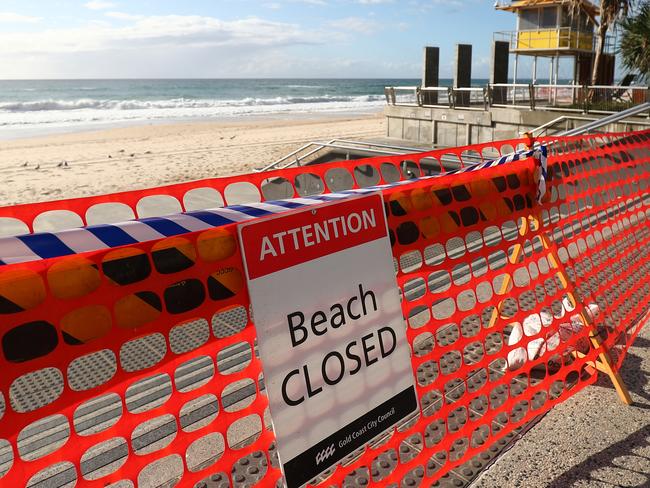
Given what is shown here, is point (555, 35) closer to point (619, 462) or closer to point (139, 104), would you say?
point (619, 462)

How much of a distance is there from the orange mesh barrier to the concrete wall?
44.4ft

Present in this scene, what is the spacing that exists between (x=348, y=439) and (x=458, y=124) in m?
18.8

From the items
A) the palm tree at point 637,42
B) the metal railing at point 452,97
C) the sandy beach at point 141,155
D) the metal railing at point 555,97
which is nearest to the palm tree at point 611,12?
the palm tree at point 637,42

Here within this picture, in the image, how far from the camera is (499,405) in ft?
9.98

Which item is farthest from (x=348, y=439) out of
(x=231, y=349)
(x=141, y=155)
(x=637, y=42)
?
(x=141, y=155)

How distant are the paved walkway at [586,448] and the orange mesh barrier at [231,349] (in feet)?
0.34

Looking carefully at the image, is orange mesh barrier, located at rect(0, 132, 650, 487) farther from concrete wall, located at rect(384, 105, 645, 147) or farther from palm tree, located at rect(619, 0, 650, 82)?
palm tree, located at rect(619, 0, 650, 82)

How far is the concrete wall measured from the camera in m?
17.6

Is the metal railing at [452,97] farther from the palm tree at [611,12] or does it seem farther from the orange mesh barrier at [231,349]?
the orange mesh barrier at [231,349]

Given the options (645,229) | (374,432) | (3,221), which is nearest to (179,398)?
(374,432)

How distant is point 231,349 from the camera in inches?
155

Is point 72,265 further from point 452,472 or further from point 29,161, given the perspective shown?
point 29,161

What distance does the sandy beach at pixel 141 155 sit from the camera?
17281 millimetres

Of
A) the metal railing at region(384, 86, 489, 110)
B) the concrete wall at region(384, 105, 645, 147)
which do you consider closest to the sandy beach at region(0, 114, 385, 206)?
the concrete wall at region(384, 105, 645, 147)
